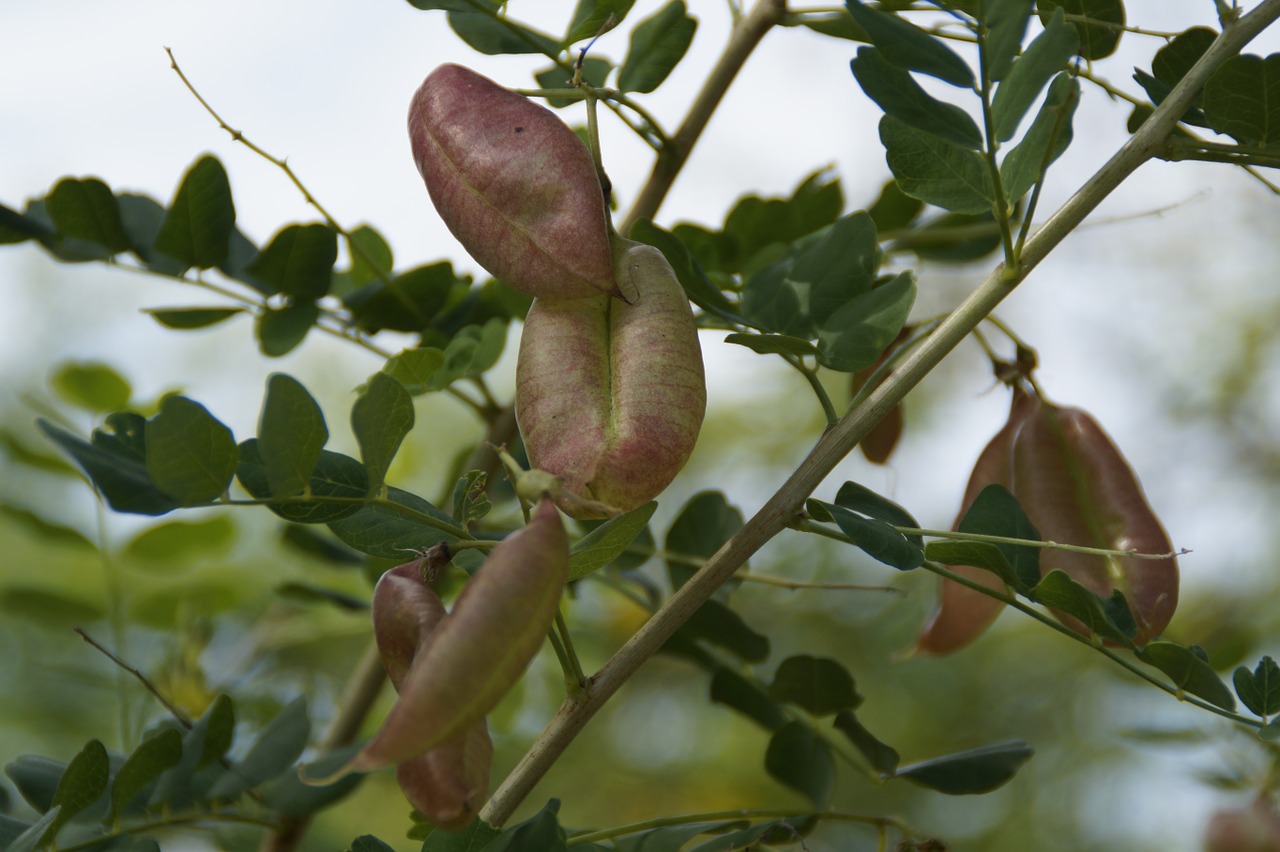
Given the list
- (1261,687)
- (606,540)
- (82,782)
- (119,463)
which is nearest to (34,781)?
(82,782)

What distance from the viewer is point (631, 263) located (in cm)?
44

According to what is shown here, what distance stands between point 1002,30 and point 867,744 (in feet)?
1.18

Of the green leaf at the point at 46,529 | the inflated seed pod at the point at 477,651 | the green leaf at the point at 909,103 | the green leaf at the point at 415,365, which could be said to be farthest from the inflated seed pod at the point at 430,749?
the green leaf at the point at 46,529

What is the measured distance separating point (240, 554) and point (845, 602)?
885 mm

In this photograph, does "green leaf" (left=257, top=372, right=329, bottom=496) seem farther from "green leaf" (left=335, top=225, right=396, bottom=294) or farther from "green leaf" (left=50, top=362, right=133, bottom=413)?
"green leaf" (left=50, top=362, right=133, bottom=413)

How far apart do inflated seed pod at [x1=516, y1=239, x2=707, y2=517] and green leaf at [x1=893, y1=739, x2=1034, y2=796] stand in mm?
272

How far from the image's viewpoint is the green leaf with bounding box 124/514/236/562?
37.6 inches

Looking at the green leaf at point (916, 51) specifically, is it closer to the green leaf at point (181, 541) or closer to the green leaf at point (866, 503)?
the green leaf at point (866, 503)

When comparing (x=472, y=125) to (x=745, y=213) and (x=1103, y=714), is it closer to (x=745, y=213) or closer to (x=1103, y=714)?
(x=745, y=213)

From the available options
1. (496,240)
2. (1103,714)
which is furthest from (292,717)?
(1103,714)

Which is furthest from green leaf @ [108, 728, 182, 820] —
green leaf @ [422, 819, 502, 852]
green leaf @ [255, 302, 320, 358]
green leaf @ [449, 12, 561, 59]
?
green leaf @ [449, 12, 561, 59]

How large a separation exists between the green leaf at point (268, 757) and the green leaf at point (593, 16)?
0.36 meters

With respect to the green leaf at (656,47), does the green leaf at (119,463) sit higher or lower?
lower

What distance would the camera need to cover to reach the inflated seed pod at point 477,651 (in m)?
0.33
